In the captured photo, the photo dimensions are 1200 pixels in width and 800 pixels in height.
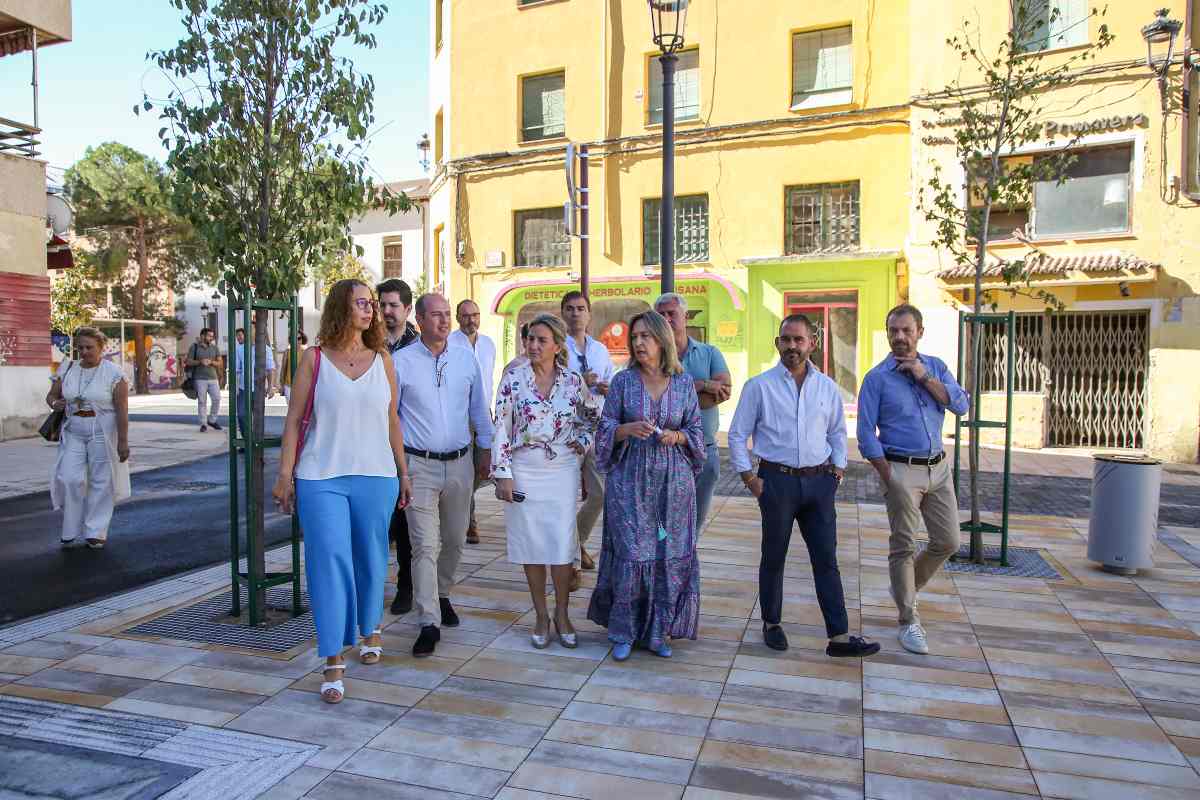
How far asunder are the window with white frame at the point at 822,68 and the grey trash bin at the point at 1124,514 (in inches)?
496

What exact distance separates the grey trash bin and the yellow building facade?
939 cm

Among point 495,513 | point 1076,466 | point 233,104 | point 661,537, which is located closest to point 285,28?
point 233,104

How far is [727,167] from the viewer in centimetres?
1883

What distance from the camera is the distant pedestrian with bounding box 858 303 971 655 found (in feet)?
16.1

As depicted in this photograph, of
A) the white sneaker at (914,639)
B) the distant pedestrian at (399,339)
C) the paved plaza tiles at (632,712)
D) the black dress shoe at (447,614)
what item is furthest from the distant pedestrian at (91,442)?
the white sneaker at (914,639)

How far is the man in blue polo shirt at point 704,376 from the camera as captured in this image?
5555mm

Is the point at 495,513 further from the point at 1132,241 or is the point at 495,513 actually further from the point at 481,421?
the point at 1132,241

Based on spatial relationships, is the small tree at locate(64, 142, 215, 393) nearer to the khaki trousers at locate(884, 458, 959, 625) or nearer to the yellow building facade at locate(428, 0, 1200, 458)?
the yellow building facade at locate(428, 0, 1200, 458)

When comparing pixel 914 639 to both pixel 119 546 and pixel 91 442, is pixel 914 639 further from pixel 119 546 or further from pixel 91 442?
pixel 91 442

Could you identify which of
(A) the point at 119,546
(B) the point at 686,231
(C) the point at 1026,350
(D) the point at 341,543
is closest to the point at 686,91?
(B) the point at 686,231

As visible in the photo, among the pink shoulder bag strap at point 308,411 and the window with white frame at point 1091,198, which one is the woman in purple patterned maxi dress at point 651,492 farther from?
the window with white frame at point 1091,198

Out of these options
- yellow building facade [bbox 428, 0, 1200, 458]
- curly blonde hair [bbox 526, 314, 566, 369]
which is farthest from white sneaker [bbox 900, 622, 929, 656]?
yellow building facade [bbox 428, 0, 1200, 458]

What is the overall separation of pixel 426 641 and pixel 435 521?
635mm

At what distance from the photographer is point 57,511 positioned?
30.2ft
